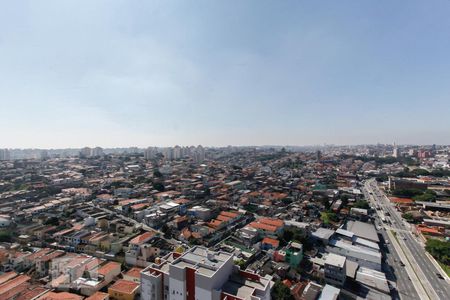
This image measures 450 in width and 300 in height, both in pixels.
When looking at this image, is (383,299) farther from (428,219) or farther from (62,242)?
(62,242)

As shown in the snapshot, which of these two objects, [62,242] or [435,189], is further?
[435,189]

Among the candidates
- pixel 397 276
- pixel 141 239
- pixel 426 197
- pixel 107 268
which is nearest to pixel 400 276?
pixel 397 276

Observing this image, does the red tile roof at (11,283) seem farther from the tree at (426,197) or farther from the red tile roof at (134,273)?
the tree at (426,197)

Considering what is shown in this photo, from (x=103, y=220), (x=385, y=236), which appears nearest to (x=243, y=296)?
(x=103, y=220)

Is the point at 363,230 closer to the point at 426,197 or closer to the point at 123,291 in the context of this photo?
the point at 426,197

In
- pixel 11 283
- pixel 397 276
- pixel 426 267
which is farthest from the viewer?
pixel 426 267

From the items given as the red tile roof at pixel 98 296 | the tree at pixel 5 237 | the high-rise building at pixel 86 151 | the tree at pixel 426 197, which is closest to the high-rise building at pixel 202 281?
the red tile roof at pixel 98 296

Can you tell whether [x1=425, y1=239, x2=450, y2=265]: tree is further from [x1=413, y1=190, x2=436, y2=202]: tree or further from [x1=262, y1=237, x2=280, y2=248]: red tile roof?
[x1=413, y1=190, x2=436, y2=202]: tree
